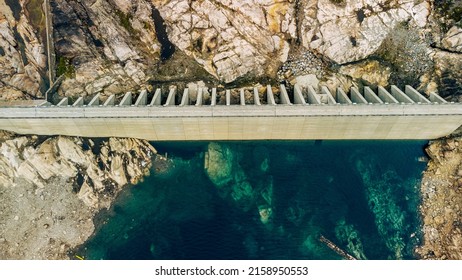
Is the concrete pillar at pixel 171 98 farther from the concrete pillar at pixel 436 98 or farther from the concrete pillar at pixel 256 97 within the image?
the concrete pillar at pixel 436 98

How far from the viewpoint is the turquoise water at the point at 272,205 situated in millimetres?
30812

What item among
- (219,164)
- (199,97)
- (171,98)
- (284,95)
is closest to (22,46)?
(171,98)

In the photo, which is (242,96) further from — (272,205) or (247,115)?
(272,205)

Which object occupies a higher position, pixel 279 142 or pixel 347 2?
pixel 347 2

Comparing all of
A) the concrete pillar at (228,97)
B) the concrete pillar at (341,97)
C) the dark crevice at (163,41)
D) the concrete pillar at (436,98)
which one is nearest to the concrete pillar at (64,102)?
the dark crevice at (163,41)

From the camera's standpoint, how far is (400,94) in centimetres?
→ 3369

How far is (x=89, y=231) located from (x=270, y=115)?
1833cm

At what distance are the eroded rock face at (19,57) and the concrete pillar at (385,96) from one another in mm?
31220

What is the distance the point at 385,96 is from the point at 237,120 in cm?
1412

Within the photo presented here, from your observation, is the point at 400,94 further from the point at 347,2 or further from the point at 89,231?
the point at 89,231

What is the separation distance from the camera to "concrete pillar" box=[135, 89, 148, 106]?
108 ft

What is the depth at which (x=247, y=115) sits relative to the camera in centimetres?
3159

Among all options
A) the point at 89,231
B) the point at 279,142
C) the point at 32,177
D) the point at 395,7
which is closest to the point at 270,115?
the point at 279,142

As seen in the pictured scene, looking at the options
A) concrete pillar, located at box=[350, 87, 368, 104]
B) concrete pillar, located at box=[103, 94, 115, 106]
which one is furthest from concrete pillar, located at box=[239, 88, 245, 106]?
concrete pillar, located at box=[103, 94, 115, 106]
